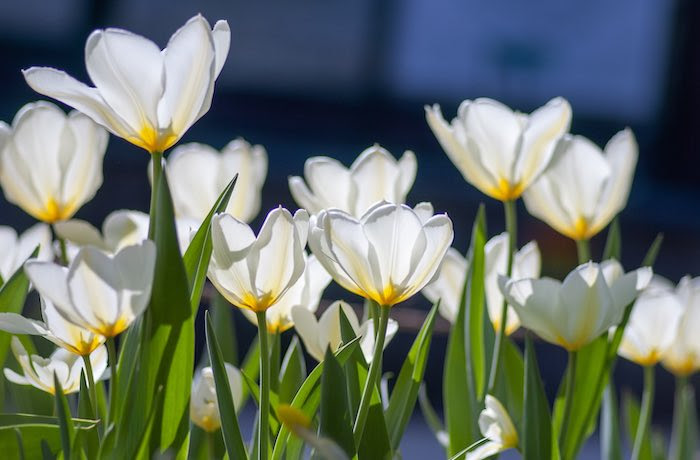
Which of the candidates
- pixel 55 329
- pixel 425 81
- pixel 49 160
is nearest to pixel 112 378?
pixel 55 329

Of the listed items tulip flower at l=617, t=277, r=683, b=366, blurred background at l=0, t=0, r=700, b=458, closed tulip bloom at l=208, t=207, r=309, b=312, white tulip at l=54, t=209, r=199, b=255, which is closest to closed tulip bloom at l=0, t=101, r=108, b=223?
white tulip at l=54, t=209, r=199, b=255

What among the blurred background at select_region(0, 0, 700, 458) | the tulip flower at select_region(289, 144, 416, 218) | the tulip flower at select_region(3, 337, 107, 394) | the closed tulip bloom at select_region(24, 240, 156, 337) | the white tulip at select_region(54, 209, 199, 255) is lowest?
the blurred background at select_region(0, 0, 700, 458)

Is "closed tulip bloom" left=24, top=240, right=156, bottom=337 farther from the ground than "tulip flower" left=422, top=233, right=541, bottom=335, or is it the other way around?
"closed tulip bloom" left=24, top=240, right=156, bottom=337

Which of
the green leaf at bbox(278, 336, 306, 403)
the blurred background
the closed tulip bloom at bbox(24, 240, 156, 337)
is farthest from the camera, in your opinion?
the blurred background

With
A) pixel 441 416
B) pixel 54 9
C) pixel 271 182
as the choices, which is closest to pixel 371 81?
pixel 271 182

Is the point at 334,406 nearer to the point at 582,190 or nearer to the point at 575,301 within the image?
the point at 575,301

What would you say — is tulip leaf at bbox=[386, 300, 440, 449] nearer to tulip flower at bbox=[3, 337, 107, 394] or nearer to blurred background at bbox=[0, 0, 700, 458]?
tulip flower at bbox=[3, 337, 107, 394]

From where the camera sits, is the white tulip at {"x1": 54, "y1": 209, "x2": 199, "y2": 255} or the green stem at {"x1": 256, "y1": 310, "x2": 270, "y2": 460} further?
the white tulip at {"x1": 54, "y1": 209, "x2": 199, "y2": 255}

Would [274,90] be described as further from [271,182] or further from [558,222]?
[558,222]
